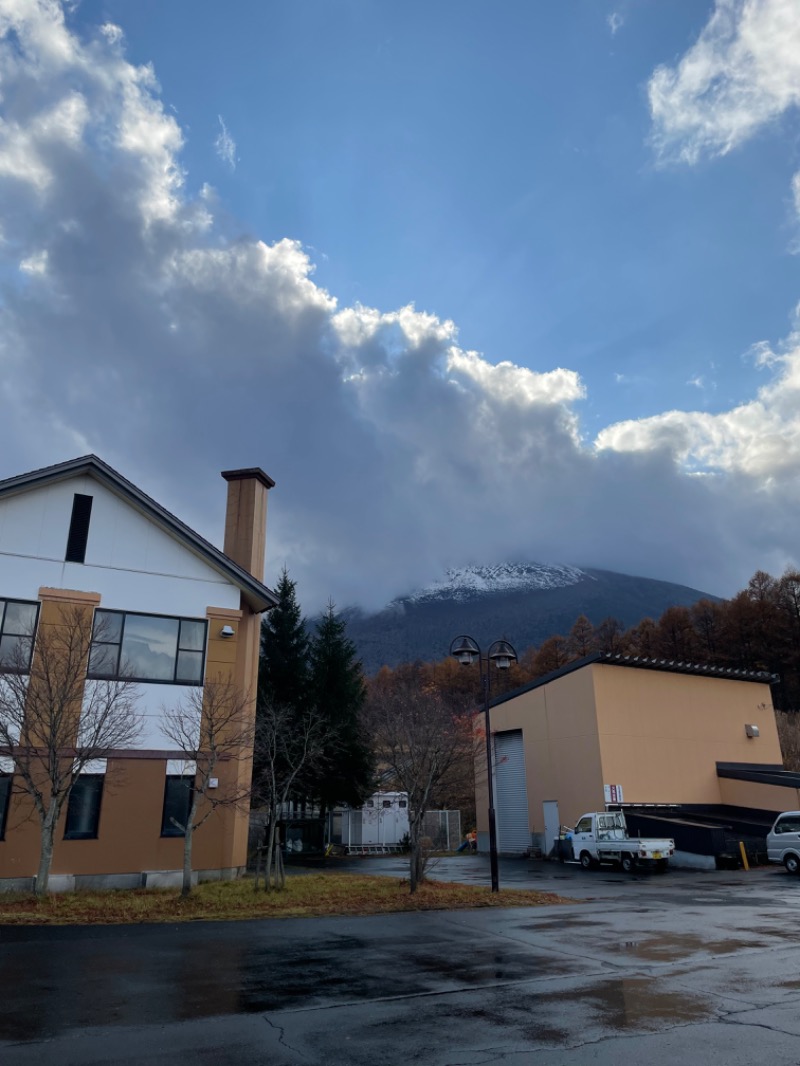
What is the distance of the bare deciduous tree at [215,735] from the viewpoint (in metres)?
19.5

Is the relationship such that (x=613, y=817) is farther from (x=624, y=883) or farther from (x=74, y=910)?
(x=74, y=910)

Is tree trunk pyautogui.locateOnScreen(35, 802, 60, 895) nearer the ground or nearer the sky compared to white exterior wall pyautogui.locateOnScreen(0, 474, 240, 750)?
nearer the ground

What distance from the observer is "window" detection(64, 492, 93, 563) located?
810 inches

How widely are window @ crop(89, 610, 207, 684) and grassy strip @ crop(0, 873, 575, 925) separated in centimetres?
531

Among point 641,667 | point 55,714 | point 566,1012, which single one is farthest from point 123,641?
point 641,667

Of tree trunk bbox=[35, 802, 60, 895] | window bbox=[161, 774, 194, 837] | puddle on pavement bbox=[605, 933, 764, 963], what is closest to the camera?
puddle on pavement bbox=[605, 933, 764, 963]

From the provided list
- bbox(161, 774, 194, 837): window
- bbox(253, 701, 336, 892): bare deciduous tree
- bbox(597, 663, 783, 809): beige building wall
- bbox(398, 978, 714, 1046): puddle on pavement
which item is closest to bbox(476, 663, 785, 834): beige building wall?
bbox(597, 663, 783, 809): beige building wall

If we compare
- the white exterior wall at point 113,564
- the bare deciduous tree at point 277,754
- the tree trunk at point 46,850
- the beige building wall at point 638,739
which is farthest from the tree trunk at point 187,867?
the beige building wall at point 638,739

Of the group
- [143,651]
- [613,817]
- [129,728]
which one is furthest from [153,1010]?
[613,817]

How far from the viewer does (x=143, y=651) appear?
2084cm

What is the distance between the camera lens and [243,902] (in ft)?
53.1

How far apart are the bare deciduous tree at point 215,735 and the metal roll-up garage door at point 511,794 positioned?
827 inches

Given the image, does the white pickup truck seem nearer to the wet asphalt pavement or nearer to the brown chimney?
the wet asphalt pavement

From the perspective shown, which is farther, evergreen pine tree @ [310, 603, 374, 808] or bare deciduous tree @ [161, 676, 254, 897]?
evergreen pine tree @ [310, 603, 374, 808]
